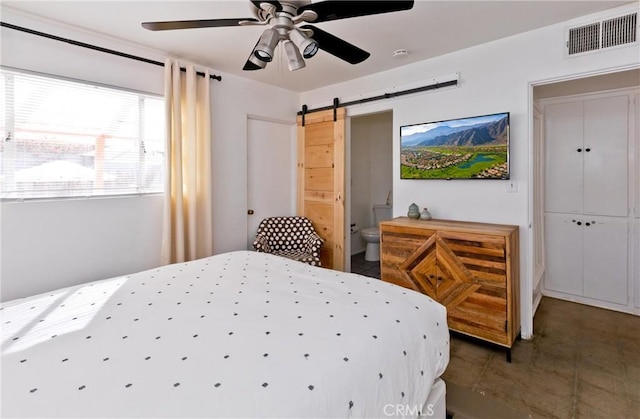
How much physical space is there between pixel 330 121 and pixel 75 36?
8.34ft

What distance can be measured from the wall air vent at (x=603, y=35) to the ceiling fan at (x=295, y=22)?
1.84 m

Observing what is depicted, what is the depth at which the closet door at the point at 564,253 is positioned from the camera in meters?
3.51

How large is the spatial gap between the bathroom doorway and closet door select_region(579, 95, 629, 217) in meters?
2.66

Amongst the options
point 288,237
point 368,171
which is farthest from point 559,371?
point 368,171

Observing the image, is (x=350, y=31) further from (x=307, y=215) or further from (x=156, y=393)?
(x=156, y=393)

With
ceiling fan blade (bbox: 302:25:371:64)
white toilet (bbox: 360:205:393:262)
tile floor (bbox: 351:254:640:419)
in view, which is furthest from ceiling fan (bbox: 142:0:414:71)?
white toilet (bbox: 360:205:393:262)

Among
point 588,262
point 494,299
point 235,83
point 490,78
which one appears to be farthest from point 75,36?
point 588,262

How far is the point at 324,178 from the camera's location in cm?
406

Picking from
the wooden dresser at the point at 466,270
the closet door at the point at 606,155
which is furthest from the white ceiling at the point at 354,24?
the wooden dresser at the point at 466,270

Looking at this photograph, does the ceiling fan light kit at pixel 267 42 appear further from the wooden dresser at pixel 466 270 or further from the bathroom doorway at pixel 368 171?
the bathroom doorway at pixel 368 171

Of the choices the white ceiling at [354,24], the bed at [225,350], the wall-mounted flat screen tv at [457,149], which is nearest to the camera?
the bed at [225,350]

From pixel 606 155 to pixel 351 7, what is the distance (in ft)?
11.1

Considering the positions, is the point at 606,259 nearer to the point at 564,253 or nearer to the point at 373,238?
the point at 564,253

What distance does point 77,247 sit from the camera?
8.51 feet
